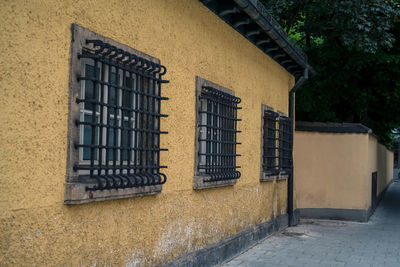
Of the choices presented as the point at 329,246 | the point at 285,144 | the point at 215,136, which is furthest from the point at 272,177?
the point at 215,136

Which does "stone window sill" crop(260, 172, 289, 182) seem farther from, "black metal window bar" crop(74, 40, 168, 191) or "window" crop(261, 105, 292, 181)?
"black metal window bar" crop(74, 40, 168, 191)

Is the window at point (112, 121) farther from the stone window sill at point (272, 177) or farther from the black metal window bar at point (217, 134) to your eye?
the stone window sill at point (272, 177)

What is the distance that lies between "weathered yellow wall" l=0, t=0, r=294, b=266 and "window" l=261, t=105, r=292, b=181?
71.1 inches

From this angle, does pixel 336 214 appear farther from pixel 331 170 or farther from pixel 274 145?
pixel 274 145

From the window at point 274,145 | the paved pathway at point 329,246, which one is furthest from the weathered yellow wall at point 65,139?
the window at point 274,145

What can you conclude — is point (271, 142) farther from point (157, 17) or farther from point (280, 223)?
point (157, 17)

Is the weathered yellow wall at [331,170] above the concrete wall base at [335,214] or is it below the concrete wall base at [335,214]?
above

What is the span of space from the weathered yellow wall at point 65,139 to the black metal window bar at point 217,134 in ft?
0.87

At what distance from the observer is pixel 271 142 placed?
996 cm

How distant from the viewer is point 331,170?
1287 cm

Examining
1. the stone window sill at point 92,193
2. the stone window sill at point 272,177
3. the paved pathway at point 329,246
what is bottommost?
the paved pathway at point 329,246

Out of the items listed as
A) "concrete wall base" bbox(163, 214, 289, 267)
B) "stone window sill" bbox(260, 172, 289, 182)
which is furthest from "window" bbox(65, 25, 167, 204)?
"stone window sill" bbox(260, 172, 289, 182)

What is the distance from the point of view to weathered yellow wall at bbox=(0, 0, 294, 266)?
10.7 feet

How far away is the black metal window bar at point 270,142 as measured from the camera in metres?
9.72
